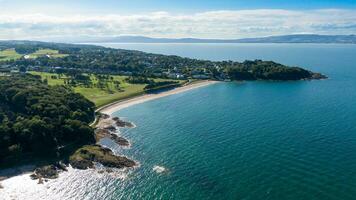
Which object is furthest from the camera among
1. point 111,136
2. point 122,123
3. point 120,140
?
point 122,123

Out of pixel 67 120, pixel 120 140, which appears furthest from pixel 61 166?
pixel 120 140

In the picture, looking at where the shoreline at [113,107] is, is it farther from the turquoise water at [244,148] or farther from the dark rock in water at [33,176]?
the turquoise water at [244,148]

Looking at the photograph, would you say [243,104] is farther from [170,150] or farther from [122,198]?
[122,198]

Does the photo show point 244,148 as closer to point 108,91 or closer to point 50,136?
point 50,136

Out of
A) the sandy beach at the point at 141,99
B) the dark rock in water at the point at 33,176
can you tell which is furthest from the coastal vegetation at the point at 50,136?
the sandy beach at the point at 141,99

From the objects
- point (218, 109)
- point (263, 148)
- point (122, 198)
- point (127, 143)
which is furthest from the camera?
point (218, 109)

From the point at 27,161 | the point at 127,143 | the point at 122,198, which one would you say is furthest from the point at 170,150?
the point at 27,161

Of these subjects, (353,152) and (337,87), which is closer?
(353,152)
